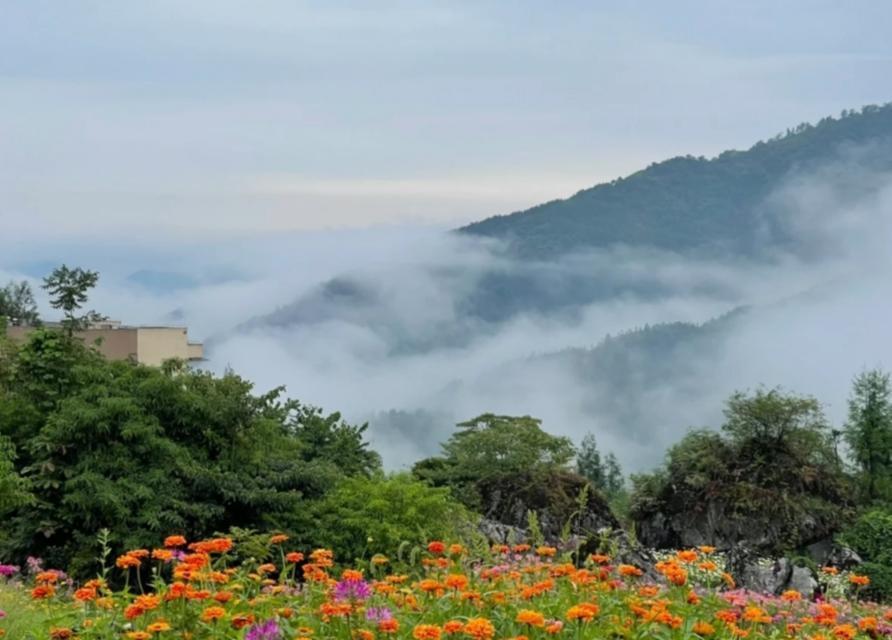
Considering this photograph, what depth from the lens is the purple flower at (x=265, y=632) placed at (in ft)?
10.9

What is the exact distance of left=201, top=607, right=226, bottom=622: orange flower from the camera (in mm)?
3269

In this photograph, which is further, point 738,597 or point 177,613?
point 738,597

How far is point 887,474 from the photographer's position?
23.3 metres

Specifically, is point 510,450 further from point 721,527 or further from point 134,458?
point 134,458

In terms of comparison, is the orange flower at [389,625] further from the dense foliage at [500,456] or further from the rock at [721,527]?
the rock at [721,527]

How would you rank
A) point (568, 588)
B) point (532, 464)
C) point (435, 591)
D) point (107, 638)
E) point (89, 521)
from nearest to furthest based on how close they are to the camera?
point (107, 638) → point (435, 591) → point (568, 588) → point (89, 521) → point (532, 464)

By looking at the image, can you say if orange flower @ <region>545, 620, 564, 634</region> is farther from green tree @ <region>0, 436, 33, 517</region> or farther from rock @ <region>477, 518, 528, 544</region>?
rock @ <region>477, 518, 528, 544</region>

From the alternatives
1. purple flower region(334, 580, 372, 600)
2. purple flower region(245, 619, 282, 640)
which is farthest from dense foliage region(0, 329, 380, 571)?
purple flower region(245, 619, 282, 640)

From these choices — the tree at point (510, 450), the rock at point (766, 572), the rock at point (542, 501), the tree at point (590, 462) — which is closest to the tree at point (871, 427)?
the rock at point (766, 572)

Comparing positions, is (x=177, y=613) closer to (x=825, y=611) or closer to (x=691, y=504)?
(x=825, y=611)

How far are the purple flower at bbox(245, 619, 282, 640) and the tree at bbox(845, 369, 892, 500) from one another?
21.2 metres

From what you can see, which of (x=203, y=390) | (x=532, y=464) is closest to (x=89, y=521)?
(x=203, y=390)

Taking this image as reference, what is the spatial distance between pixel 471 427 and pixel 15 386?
8.10 m

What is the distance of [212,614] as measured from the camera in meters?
3.31
